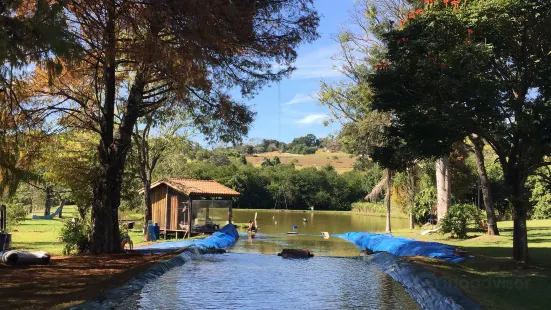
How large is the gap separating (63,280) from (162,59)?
14.6 ft

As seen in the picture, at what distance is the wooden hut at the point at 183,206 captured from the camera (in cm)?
2578

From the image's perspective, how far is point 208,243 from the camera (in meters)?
18.4

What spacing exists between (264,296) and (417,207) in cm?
2672

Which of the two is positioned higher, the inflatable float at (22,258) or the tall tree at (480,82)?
the tall tree at (480,82)

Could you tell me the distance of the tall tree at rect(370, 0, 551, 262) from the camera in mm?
10078

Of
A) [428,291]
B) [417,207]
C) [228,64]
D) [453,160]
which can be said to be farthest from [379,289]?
[417,207]

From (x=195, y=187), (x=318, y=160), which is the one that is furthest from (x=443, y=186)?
(x=318, y=160)

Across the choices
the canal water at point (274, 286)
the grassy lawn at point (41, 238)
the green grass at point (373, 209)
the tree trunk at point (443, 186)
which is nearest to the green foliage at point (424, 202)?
the tree trunk at point (443, 186)

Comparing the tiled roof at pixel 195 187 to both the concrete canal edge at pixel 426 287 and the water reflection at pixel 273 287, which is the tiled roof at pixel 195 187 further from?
the concrete canal edge at pixel 426 287

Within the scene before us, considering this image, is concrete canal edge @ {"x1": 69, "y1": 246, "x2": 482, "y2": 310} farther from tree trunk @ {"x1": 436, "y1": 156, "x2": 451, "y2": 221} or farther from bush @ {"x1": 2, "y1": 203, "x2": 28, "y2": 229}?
bush @ {"x1": 2, "y1": 203, "x2": 28, "y2": 229}

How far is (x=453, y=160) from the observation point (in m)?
27.1

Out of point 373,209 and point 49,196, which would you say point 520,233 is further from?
point 373,209

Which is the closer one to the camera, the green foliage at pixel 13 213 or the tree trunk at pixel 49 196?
the green foliage at pixel 13 213

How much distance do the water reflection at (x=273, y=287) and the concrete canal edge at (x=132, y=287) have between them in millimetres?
187
